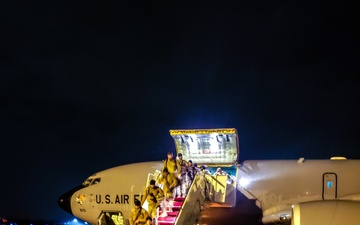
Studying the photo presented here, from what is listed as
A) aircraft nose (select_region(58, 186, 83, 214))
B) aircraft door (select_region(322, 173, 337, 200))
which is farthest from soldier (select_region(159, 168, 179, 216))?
aircraft nose (select_region(58, 186, 83, 214))

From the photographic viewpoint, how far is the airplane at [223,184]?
52.3 ft

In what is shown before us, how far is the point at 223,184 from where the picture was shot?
15961mm

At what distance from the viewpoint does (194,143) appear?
19.3 m

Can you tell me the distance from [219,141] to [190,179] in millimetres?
3315

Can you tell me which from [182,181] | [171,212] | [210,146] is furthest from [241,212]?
[171,212]

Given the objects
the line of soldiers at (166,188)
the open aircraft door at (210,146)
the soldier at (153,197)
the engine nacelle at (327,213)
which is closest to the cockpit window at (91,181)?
the open aircraft door at (210,146)

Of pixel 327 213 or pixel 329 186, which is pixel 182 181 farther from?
pixel 329 186

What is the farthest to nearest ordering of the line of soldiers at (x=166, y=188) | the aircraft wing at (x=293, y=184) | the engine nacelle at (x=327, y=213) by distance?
the aircraft wing at (x=293, y=184)
the line of soldiers at (x=166, y=188)
the engine nacelle at (x=327, y=213)

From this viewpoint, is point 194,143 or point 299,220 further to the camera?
point 194,143

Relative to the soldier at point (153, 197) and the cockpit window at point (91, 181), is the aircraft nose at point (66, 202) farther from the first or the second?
the soldier at point (153, 197)

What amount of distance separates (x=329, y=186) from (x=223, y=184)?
3.58 meters

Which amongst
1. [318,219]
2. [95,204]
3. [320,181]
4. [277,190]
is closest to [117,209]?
[95,204]

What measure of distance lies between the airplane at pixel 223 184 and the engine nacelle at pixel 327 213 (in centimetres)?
143

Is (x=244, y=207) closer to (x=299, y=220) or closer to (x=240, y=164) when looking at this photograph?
(x=240, y=164)
